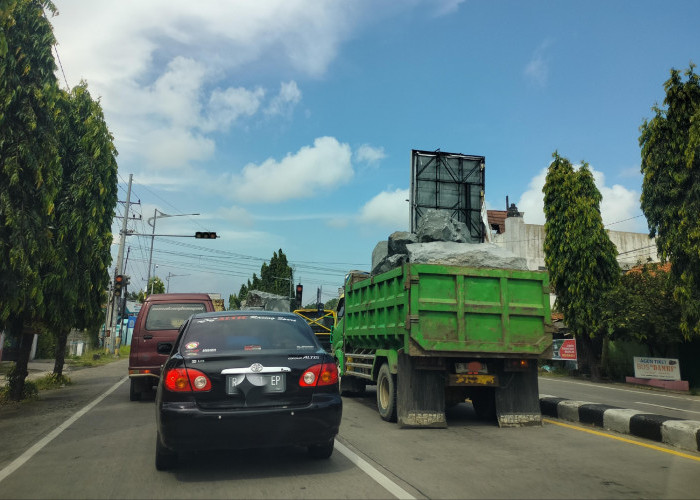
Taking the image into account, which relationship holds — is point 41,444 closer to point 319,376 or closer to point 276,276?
point 319,376

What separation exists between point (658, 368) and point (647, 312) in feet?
7.58

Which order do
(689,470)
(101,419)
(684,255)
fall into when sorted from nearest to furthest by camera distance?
(689,470) → (101,419) → (684,255)

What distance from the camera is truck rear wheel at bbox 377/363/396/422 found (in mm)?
8898

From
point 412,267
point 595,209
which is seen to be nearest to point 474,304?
point 412,267

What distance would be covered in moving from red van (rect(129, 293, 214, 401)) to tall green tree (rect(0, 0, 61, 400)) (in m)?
2.31

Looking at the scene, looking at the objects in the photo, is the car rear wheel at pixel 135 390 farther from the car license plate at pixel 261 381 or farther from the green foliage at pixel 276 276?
the green foliage at pixel 276 276

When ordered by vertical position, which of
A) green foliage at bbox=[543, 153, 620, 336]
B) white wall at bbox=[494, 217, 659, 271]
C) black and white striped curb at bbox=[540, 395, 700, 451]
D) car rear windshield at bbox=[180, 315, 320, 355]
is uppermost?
white wall at bbox=[494, 217, 659, 271]

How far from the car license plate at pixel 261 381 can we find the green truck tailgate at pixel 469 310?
115 inches

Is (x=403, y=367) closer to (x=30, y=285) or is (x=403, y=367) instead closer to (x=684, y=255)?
(x=30, y=285)

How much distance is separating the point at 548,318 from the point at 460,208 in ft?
38.1

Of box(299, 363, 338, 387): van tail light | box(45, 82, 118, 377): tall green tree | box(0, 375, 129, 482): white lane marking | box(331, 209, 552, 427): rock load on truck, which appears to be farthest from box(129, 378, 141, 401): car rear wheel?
box(299, 363, 338, 387): van tail light

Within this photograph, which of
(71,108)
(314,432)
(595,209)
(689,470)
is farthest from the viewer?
(595,209)

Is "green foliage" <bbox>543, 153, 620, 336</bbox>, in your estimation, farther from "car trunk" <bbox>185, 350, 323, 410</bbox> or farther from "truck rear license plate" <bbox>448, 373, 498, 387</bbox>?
"car trunk" <bbox>185, 350, 323, 410</bbox>

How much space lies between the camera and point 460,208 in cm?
1986
